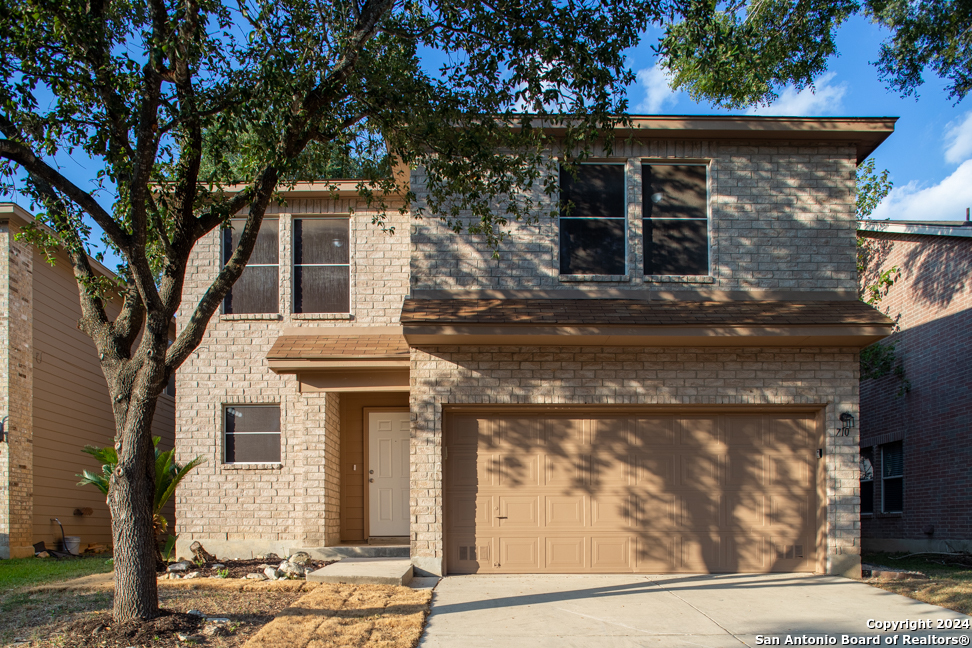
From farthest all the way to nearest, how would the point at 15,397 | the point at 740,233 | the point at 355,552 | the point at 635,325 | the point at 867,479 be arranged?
1. the point at 867,479
2. the point at 15,397
3. the point at 355,552
4. the point at 740,233
5. the point at 635,325

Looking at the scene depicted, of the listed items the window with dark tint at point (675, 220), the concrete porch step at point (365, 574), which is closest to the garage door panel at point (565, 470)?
the concrete porch step at point (365, 574)

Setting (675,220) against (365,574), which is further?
(675,220)

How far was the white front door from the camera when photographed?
1251 centimetres

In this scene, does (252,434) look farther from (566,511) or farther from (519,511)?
(566,511)

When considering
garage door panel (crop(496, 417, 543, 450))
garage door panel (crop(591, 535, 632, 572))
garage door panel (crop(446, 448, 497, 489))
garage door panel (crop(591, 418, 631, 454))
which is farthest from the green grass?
garage door panel (crop(591, 418, 631, 454))

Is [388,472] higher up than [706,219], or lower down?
lower down

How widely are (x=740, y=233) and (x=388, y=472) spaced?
6.87 metres

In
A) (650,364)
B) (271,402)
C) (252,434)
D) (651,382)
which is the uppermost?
(650,364)

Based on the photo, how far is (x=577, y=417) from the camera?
33.0ft

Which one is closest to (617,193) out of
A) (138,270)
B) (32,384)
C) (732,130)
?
(732,130)

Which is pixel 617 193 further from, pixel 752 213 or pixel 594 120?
pixel 594 120

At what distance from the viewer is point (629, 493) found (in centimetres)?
991

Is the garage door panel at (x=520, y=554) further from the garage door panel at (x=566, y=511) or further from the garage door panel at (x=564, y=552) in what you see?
the garage door panel at (x=566, y=511)

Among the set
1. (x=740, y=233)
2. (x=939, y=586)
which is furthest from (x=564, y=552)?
(x=740, y=233)
